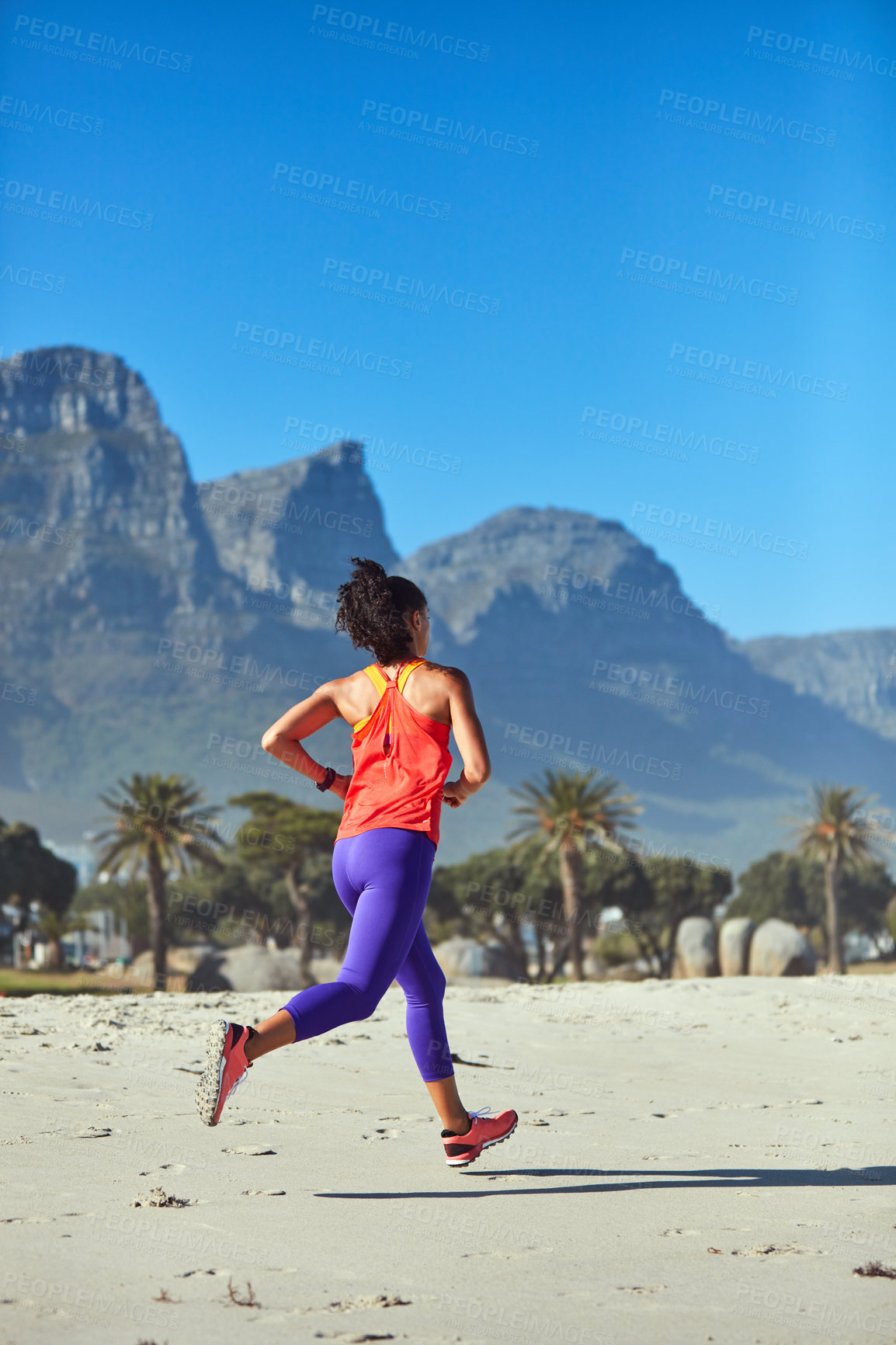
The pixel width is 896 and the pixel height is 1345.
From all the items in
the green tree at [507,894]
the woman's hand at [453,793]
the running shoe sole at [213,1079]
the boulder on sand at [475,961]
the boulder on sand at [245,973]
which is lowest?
the boulder on sand at [475,961]

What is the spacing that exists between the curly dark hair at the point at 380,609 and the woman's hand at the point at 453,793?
0.53 metres

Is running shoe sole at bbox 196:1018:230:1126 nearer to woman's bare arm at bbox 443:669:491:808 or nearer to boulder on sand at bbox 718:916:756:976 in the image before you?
woman's bare arm at bbox 443:669:491:808

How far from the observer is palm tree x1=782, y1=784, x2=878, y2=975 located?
46188 millimetres

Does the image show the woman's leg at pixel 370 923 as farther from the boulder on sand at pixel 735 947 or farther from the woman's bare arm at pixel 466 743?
the boulder on sand at pixel 735 947

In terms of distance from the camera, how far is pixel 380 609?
446 cm

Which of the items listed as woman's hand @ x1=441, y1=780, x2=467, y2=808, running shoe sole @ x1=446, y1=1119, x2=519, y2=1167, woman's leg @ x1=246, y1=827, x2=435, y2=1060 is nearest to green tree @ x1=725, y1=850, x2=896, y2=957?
running shoe sole @ x1=446, y1=1119, x2=519, y2=1167

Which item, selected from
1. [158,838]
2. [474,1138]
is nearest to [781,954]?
[158,838]

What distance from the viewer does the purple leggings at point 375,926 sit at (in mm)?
3969

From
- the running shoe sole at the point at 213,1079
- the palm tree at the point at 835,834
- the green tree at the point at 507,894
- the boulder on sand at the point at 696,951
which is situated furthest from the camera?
the green tree at the point at 507,894

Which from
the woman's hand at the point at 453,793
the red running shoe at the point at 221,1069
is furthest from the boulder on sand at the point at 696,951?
the red running shoe at the point at 221,1069

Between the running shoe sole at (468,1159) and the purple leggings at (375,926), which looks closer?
the purple leggings at (375,926)

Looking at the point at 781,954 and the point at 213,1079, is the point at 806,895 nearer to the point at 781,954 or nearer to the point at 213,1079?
the point at 781,954

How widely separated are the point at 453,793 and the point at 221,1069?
124 centimetres

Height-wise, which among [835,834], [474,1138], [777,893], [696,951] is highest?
[835,834]
